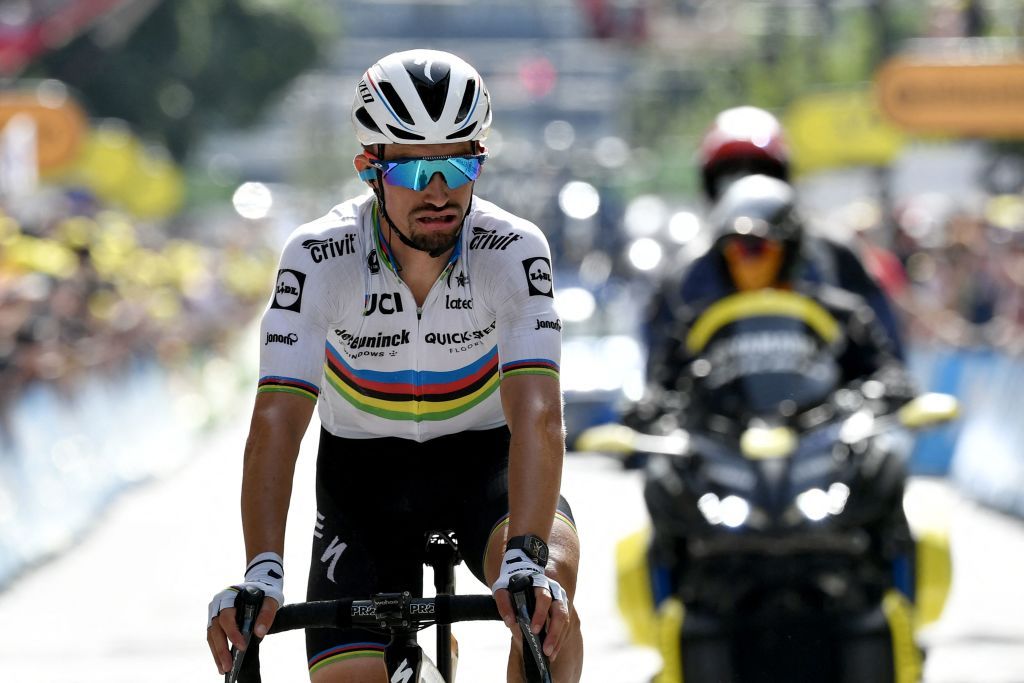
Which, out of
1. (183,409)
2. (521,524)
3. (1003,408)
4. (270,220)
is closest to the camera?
(521,524)

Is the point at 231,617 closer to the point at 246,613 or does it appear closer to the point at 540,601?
the point at 246,613

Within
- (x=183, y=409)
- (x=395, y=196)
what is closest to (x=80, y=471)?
(x=183, y=409)

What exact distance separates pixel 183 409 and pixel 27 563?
894 centimetres

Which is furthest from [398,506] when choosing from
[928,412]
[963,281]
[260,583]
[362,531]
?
[963,281]

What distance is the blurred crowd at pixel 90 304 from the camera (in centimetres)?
1316

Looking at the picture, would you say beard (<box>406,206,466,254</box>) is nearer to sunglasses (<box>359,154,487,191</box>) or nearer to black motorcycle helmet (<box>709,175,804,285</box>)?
sunglasses (<box>359,154,487,191</box>)

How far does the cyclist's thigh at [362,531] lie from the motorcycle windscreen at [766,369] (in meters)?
2.18

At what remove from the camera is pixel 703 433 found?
687 cm

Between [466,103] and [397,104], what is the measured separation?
0.50 ft

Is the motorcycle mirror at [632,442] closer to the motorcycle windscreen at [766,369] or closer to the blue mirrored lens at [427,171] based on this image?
the motorcycle windscreen at [766,369]

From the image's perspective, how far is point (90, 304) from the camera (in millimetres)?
16766

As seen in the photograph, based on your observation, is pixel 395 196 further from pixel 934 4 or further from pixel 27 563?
pixel 934 4

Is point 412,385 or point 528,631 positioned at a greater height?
point 412,385

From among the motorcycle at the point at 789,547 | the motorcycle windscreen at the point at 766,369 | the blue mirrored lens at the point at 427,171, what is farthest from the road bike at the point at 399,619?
the motorcycle windscreen at the point at 766,369
